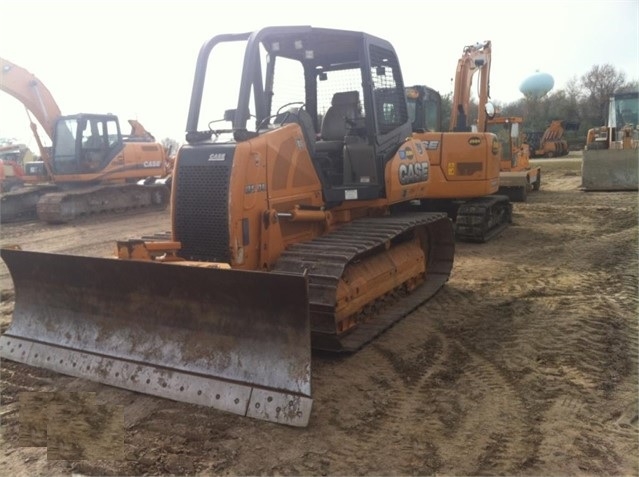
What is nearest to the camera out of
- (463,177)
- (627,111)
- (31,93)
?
(463,177)

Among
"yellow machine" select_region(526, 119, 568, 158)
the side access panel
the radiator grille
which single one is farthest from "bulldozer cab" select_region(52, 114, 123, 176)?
"yellow machine" select_region(526, 119, 568, 158)

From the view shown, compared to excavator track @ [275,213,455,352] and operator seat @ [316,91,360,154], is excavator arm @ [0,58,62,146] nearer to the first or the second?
operator seat @ [316,91,360,154]

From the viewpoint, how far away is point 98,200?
48.9ft

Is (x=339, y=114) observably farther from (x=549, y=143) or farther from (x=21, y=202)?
(x=549, y=143)

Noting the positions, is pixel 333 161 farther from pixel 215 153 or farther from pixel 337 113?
pixel 215 153

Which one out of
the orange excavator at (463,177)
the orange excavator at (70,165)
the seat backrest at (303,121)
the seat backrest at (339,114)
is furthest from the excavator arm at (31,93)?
the seat backrest at (303,121)

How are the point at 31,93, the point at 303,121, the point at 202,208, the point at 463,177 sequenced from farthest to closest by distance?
the point at 31,93 < the point at 463,177 < the point at 303,121 < the point at 202,208

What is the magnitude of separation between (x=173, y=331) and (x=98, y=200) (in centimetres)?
1189

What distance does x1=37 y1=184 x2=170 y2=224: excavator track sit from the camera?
13914mm

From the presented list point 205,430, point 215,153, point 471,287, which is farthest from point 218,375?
point 471,287

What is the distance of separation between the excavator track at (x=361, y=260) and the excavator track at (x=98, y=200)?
1031cm

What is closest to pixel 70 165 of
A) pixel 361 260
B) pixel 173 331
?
pixel 361 260

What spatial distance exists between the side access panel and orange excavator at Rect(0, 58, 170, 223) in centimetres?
1254

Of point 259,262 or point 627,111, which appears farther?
point 627,111
